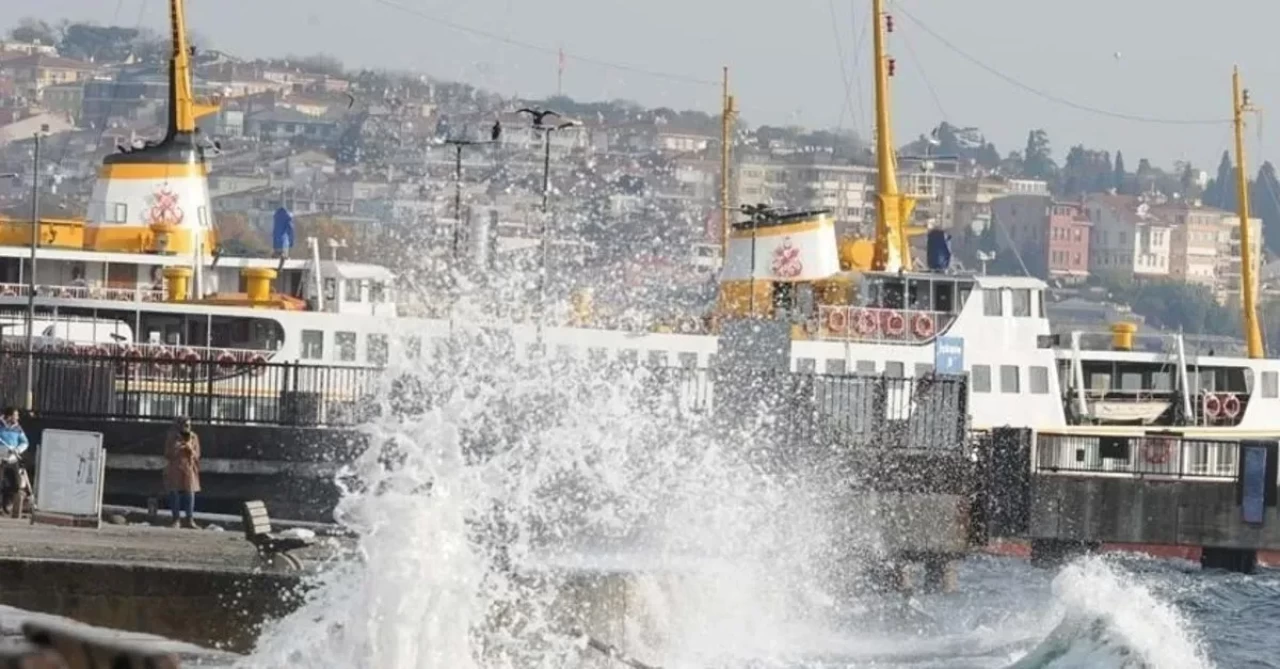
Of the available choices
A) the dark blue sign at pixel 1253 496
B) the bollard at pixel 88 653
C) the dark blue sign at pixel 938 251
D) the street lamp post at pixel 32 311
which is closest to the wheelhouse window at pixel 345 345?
the street lamp post at pixel 32 311

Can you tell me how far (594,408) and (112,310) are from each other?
832 inches

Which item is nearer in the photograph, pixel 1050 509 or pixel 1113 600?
pixel 1113 600

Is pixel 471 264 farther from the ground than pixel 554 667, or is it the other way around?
pixel 471 264

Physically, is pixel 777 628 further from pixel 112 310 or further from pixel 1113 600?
pixel 112 310

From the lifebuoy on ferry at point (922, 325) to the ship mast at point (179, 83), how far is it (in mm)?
13873

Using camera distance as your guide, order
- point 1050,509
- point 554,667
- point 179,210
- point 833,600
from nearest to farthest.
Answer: point 554,667, point 833,600, point 1050,509, point 179,210

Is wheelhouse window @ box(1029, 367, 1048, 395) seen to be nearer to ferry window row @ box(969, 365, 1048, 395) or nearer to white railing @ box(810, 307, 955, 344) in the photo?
ferry window row @ box(969, 365, 1048, 395)

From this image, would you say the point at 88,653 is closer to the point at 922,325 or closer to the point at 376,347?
the point at 376,347

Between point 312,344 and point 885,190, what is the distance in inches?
578

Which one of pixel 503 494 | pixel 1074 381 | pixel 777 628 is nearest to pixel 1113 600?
pixel 777 628

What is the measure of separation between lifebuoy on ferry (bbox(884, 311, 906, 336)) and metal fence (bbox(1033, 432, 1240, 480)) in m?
5.81

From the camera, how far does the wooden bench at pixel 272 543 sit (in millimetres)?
22506

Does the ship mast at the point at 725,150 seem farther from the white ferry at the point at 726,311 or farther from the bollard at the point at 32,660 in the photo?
the bollard at the point at 32,660

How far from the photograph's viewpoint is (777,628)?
90.8 feet
